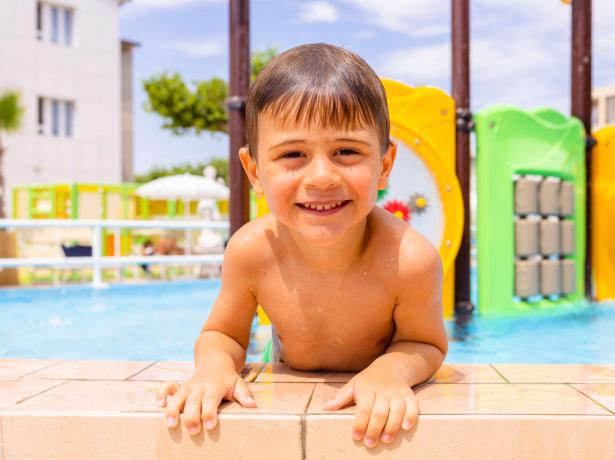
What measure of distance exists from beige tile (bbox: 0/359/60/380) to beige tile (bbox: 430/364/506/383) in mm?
1353

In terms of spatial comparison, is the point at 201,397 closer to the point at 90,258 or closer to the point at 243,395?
the point at 243,395

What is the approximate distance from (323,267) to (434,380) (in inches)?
19.7

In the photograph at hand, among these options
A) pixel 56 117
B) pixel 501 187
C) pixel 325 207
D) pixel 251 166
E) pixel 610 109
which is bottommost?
pixel 325 207

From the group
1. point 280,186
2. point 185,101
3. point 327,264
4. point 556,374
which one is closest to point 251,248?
point 327,264

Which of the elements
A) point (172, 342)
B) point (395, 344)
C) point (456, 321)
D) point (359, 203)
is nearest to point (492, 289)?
point (456, 321)

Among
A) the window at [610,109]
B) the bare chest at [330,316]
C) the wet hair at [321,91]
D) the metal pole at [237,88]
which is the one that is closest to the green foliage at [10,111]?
the metal pole at [237,88]

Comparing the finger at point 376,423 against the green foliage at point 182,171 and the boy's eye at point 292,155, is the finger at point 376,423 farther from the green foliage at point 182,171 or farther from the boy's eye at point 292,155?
the green foliage at point 182,171

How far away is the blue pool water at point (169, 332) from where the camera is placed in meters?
4.86

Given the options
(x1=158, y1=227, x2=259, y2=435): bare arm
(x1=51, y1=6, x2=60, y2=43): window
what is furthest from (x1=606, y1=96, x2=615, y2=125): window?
(x1=158, y1=227, x2=259, y2=435): bare arm

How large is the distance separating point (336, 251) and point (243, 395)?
0.53 m

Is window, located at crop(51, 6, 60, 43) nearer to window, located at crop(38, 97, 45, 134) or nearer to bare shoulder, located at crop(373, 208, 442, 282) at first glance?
window, located at crop(38, 97, 45, 134)

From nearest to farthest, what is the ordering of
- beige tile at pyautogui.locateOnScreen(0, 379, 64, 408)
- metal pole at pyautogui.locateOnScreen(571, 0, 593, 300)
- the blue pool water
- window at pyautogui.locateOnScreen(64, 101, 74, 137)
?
beige tile at pyautogui.locateOnScreen(0, 379, 64, 408) → the blue pool water → metal pole at pyautogui.locateOnScreen(571, 0, 593, 300) → window at pyautogui.locateOnScreen(64, 101, 74, 137)

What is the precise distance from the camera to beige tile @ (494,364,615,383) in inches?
81.7

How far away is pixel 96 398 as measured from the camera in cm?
187
